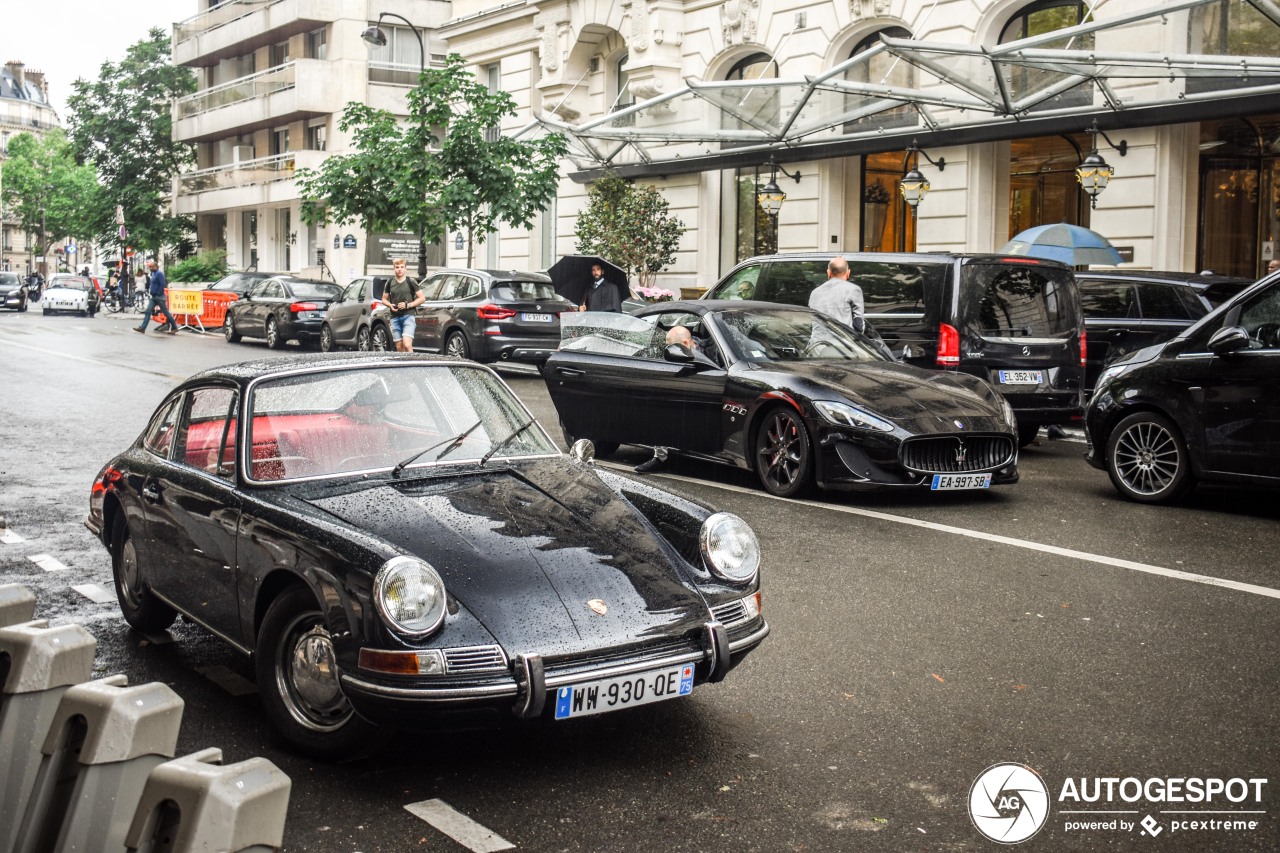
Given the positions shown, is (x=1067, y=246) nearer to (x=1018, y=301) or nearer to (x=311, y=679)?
(x=1018, y=301)

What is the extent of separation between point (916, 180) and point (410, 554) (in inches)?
820

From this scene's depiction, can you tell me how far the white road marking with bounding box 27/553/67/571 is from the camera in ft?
25.0

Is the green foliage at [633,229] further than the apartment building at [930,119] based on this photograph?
Yes

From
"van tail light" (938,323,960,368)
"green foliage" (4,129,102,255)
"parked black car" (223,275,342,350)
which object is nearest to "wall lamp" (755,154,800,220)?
"parked black car" (223,275,342,350)

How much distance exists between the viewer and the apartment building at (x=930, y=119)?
65.8ft

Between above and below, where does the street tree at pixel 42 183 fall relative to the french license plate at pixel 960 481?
above

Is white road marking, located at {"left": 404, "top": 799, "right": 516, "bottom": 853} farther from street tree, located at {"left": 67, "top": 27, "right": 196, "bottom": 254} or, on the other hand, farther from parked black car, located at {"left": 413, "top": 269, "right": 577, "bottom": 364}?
street tree, located at {"left": 67, "top": 27, "right": 196, "bottom": 254}

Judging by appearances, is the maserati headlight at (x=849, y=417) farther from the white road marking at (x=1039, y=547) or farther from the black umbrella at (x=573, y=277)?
the black umbrella at (x=573, y=277)

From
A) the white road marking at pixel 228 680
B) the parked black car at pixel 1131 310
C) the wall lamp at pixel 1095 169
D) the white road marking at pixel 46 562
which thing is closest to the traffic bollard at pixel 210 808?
the white road marking at pixel 228 680

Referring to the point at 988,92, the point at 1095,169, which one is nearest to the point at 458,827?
the point at 1095,169

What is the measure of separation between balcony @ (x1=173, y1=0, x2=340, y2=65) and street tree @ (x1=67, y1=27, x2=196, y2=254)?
6.64 ft

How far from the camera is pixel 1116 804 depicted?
14.2 ft

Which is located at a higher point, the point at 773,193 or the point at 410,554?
the point at 773,193

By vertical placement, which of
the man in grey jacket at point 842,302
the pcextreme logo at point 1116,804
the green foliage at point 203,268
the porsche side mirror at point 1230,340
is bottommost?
the pcextreme logo at point 1116,804
